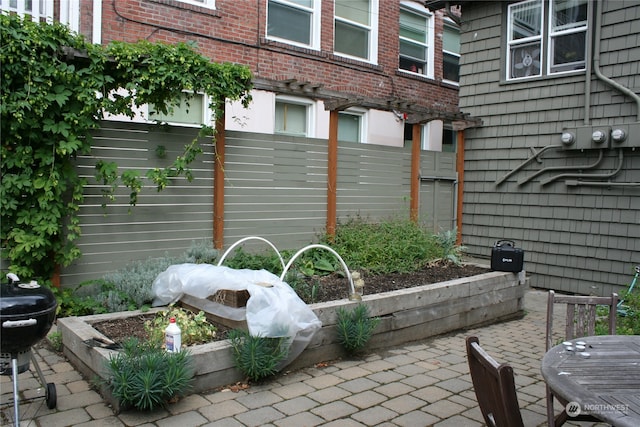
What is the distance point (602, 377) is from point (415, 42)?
412 inches

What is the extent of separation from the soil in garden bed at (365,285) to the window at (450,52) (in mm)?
6984

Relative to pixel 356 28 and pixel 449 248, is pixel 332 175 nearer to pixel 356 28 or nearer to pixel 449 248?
pixel 449 248

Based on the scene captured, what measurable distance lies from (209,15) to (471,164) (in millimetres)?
5123

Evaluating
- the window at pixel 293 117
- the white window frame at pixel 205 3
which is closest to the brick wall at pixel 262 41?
the white window frame at pixel 205 3

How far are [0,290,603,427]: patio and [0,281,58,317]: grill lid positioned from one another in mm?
748

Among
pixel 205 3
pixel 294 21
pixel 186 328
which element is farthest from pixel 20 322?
pixel 294 21

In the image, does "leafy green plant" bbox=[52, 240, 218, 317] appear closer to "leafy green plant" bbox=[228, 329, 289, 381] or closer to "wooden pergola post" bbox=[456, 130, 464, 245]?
"leafy green plant" bbox=[228, 329, 289, 381]

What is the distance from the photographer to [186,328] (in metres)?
3.93

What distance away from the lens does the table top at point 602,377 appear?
1.99 meters

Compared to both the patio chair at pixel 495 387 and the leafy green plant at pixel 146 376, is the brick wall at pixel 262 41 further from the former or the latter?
the patio chair at pixel 495 387

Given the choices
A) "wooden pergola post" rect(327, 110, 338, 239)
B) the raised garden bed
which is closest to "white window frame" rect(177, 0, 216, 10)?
"wooden pergola post" rect(327, 110, 338, 239)

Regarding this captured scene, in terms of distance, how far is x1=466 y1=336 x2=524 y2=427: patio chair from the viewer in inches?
75.9

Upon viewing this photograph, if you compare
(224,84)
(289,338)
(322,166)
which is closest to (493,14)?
(322,166)

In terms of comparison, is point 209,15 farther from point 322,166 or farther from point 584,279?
point 584,279
